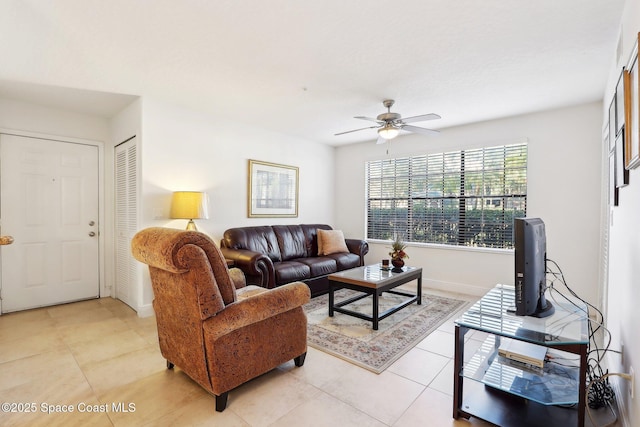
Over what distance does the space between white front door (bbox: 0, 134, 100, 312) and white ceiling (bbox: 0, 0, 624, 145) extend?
0.64 meters

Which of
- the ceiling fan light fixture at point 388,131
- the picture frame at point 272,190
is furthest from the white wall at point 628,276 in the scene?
the picture frame at point 272,190

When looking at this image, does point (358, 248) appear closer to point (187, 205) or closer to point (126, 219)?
point (187, 205)

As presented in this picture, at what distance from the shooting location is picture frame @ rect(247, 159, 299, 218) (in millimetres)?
4613

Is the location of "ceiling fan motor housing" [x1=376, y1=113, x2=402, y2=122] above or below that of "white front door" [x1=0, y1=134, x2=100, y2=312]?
above

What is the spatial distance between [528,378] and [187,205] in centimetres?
332

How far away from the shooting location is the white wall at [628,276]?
1.43 m

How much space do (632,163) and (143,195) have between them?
3.97m

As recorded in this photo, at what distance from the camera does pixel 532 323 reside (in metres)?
1.71

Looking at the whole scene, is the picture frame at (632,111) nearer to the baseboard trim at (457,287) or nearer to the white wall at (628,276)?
the white wall at (628,276)

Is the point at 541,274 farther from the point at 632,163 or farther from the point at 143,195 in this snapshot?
the point at 143,195

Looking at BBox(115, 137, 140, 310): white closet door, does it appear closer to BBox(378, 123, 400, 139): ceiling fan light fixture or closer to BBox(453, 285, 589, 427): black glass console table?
BBox(378, 123, 400, 139): ceiling fan light fixture

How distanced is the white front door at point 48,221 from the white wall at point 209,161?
1292 millimetres

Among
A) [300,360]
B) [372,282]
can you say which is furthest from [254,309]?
[372,282]

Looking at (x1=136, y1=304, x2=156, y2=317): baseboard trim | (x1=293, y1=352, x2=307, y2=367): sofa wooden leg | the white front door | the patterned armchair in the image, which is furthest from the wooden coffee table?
the white front door
